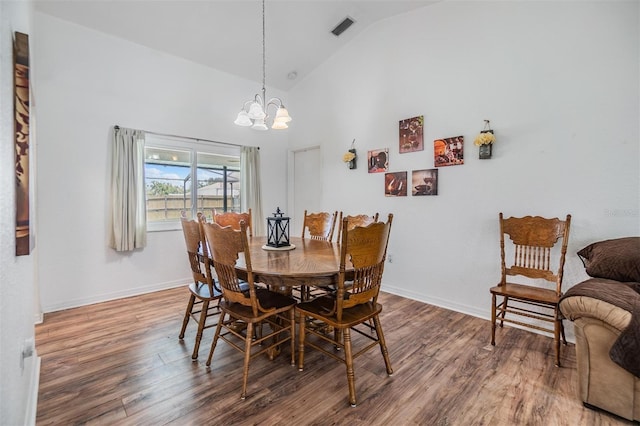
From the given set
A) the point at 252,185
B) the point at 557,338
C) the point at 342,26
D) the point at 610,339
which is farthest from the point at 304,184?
the point at 610,339

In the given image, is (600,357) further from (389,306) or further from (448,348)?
(389,306)

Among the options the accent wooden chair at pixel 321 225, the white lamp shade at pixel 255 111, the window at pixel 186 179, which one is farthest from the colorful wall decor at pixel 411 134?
the window at pixel 186 179

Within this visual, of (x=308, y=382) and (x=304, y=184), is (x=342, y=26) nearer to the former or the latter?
(x=304, y=184)

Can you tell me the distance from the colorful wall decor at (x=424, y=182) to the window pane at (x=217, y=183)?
2721 millimetres

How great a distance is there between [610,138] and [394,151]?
6.46 feet

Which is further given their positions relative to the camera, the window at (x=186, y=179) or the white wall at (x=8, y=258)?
the window at (x=186, y=179)

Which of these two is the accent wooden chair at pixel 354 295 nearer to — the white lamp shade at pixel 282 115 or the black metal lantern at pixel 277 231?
the black metal lantern at pixel 277 231

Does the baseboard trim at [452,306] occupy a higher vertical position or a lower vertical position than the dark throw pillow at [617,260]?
lower

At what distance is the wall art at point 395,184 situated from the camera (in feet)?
12.0

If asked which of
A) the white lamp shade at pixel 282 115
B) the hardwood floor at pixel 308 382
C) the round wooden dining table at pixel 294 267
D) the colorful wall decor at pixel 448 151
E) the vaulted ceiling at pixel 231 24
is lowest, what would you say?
the hardwood floor at pixel 308 382

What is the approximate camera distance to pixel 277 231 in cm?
248

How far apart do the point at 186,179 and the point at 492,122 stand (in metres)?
3.86

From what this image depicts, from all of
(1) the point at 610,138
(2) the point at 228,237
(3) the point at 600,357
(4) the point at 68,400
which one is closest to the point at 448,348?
(3) the point at 600,357

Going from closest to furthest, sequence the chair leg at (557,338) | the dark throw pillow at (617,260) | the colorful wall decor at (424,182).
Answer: the dark throw pillow at (617,260), the chair leg at (557,338), the colorful wall decor at (424,182)
